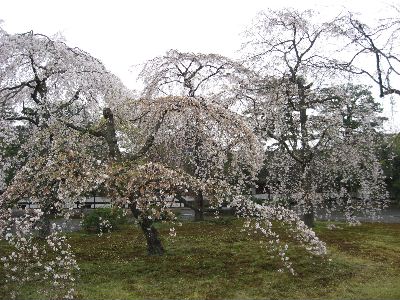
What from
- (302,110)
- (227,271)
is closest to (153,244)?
(227,271)

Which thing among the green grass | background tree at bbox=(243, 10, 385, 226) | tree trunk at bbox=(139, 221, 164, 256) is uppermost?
background tree at bbox=(243, 10, 385, 226)

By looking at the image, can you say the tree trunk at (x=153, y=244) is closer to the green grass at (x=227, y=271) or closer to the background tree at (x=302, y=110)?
the green grass at (x=227, y=271)

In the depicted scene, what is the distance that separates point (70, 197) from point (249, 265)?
4.52 metres

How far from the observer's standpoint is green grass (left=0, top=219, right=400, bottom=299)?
827 cm

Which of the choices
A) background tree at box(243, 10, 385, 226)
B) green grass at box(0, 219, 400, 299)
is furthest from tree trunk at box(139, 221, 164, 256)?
background tree at box(243, 10, 385, 226)

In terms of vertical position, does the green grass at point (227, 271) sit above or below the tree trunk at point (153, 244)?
below

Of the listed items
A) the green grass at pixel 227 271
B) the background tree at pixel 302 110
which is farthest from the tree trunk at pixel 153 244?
the background tree at pixel 302 110

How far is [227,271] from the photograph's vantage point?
31.8ft

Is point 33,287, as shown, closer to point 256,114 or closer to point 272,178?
point 256,114

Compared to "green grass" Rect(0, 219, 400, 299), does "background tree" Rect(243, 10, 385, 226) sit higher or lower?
higher

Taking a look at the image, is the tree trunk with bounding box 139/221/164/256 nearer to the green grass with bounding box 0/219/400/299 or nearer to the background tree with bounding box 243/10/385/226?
the green grass with bounding box 0/219/400/299

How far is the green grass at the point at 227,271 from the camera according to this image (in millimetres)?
8266

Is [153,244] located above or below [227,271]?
above

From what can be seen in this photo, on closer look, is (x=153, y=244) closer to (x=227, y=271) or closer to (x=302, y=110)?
(x=227, y=271)
